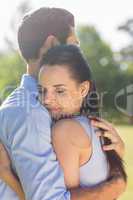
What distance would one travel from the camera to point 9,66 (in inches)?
2480

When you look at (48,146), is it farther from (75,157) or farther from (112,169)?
(112,169)

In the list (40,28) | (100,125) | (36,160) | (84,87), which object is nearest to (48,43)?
(40,28)

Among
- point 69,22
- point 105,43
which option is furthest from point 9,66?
point 69,22

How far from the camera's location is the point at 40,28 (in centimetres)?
310

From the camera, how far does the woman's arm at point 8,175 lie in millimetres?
2746

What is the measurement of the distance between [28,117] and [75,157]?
0.81 ft

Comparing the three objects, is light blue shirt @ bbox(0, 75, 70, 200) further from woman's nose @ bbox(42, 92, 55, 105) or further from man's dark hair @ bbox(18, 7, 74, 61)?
man's dark hair @ bbox(18, 7, 74, 61)

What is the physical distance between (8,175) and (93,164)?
1.22 ft

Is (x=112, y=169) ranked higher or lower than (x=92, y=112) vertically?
lower

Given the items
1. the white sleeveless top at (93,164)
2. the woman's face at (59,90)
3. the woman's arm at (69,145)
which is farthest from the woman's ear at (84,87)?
the woman's arm at (69,145)

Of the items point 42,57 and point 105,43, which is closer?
point 42,57

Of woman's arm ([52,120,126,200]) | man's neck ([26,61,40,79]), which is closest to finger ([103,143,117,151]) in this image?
woman's arm ([52,120,126,200])

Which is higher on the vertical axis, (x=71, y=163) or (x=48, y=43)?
(x=48, y=43)

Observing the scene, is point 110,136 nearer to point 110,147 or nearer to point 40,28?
point 110,147
